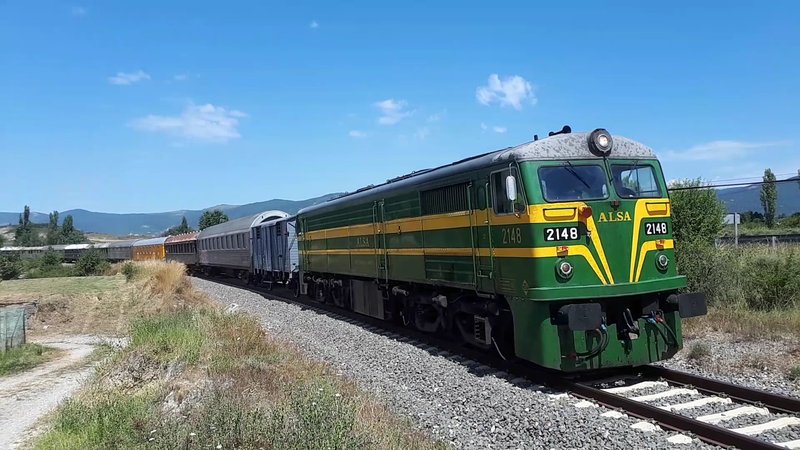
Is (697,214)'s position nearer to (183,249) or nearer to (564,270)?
(564,270)

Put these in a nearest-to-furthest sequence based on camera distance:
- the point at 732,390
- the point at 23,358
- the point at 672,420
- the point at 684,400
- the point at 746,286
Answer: the point at 672,420 < the point at 732,390 < the point at 684,400 < the point at 746,286 < the point at 23,358

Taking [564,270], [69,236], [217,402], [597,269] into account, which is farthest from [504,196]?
[69,236]

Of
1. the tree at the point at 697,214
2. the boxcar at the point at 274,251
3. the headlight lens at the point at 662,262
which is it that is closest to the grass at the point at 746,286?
the tree at the point at 697,214

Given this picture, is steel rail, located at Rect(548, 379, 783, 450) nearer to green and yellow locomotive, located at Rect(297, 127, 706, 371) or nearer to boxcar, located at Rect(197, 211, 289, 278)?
green and yellow locomotive, located at Rect(297, 127, 706, 371)

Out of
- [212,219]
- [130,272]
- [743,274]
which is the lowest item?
[743,274]

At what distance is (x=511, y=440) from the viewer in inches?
269

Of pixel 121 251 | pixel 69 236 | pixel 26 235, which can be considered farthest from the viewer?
pixel 26 235

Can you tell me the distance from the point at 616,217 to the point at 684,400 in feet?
8.63

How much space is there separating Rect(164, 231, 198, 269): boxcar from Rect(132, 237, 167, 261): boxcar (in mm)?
858

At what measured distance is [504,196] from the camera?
9.42 m

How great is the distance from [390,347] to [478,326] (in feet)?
8.35

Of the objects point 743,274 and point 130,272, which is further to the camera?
point 130,272

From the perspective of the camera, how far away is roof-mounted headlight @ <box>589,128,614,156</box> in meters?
9.28

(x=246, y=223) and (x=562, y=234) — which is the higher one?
(x=246, y=223)
